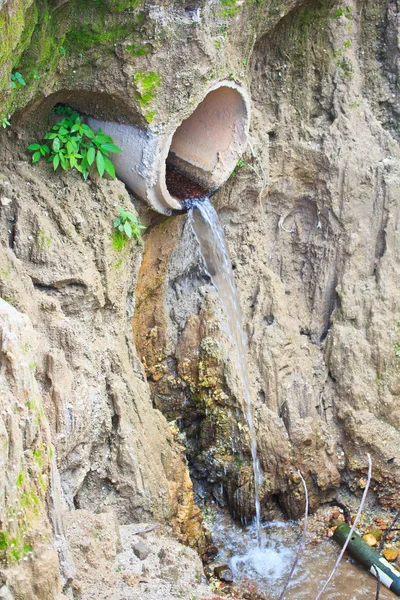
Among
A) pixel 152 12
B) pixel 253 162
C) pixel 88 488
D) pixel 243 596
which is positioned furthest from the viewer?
pixel 253 162

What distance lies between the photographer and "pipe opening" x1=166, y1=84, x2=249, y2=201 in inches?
212

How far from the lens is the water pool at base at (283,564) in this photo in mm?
5117

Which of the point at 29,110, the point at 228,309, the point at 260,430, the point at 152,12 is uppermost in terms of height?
the point at 152,12

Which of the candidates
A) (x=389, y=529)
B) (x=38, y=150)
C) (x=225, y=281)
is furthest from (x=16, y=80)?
(x=389, y=529)

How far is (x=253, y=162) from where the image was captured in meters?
5.83

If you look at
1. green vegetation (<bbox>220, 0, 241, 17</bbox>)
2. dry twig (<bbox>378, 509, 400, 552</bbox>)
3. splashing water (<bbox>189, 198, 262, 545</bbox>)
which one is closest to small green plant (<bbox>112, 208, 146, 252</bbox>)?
splashing water (<bbox>189, 198, 262, 545</bbox>)

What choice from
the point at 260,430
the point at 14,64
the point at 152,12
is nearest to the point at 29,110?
the point at 14,64

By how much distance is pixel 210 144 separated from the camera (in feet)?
18.0

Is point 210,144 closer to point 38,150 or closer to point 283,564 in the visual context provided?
point 38,150

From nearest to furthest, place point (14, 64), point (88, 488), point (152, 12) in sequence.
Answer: point (14, 64) → point (152, 12) → point (88, 488)

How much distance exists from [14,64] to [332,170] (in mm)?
3044

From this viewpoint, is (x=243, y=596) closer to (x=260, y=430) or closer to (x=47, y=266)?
(x=260, y=430)

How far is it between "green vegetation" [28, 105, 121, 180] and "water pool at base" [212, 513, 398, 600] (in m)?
2.98

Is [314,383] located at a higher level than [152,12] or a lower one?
lower
